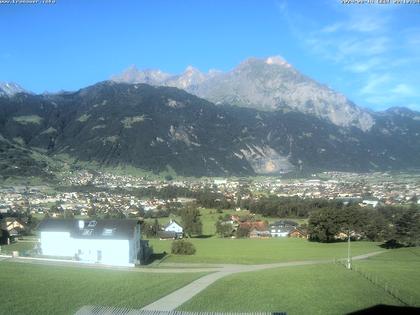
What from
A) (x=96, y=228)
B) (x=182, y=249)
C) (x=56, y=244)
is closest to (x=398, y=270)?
(x=182, y=249)

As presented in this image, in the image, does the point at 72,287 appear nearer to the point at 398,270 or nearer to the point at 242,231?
the point at 398,270

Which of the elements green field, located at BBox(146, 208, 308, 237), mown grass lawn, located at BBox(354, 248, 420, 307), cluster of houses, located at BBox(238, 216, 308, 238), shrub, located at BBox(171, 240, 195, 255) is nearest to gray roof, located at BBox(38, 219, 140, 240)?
shrub, located at BBox(171, 240, 195, 255)

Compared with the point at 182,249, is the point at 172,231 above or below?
below

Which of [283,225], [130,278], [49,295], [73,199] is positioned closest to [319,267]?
[130,278]

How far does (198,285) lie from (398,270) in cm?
2080

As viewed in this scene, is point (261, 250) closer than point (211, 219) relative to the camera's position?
Yes

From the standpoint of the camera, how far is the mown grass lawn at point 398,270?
3622 cm

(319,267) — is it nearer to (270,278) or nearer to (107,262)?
(270,278)

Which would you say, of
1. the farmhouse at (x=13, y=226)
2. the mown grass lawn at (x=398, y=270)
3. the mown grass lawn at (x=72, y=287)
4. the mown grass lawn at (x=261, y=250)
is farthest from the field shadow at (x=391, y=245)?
the farmhouse at (x=13, y=226)

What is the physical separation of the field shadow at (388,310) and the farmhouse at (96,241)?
2840 centimetres

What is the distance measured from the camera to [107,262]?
54.2 metres

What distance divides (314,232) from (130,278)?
4675 cm

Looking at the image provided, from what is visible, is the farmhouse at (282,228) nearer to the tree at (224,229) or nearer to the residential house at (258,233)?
the residential house at (258,233)

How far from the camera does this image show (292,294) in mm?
34406
